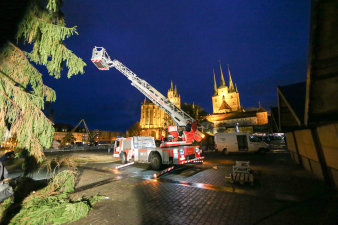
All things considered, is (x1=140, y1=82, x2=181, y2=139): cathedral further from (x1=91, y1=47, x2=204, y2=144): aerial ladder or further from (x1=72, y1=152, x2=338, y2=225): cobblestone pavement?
(x1=72, y1=152, x2=338, y2=225): cobblestone pavement

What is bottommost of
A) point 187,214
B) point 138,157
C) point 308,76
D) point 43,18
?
point 187,214

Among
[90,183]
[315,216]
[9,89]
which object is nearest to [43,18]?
[9,89]

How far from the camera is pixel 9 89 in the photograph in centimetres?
356

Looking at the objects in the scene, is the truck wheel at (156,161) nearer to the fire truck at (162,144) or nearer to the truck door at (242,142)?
the fire truck at (162,144)

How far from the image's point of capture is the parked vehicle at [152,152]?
8.87m

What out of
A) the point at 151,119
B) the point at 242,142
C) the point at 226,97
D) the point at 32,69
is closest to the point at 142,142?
the point at 32,69

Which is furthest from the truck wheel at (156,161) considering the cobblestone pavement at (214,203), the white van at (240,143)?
Result: the white van at (240,143)

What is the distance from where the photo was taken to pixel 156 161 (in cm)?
967

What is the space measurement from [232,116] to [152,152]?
5984 centimetres

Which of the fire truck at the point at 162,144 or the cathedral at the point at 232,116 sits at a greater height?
the cathedral at the point at 232,116

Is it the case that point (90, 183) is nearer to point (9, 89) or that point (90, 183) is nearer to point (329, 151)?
point (9, 89)

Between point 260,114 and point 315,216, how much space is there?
6611 centimetres

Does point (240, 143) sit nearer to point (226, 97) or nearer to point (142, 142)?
point (142, 142)

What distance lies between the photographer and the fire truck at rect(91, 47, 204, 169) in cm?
912
